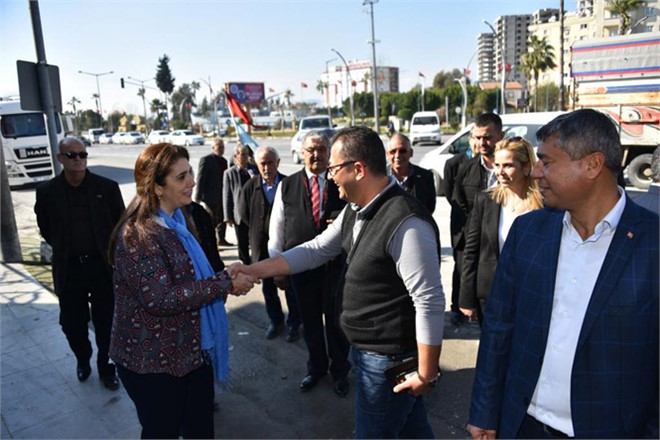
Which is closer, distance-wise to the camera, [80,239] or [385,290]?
[385,290]

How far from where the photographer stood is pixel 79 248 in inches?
155

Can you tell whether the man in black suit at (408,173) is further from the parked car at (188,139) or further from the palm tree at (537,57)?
the palm tree at (537,57)

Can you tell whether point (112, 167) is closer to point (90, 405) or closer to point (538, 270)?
point (90, 405)

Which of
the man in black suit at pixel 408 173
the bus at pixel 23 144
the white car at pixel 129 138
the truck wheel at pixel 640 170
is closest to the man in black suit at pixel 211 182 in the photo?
the man in black suit at pixel 408 173

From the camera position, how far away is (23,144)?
1781 centimetres

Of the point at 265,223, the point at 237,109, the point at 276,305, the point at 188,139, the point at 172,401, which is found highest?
the point at 237,109

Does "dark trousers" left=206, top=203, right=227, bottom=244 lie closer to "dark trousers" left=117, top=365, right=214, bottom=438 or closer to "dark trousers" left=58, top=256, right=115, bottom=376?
"dark trousers" left=58, top=256, right=115, bottom=376

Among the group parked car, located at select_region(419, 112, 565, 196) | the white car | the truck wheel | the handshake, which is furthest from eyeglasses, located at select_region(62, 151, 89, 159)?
the white car

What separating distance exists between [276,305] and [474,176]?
2379 mm

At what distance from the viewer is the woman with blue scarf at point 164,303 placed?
2332 millimetres

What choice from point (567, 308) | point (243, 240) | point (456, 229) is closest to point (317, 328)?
point (456, 229)

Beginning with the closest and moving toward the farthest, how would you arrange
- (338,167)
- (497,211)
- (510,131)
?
(338,167) < (497,211) < (510,131)

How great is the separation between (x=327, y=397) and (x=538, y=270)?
2.50 meters

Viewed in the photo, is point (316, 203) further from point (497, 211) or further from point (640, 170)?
point (640, 170)
